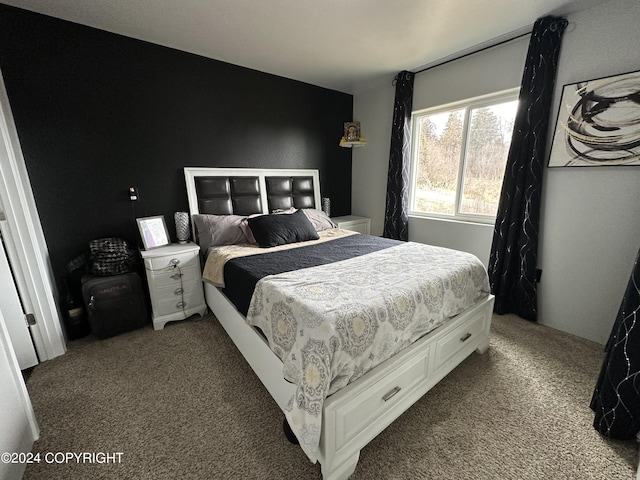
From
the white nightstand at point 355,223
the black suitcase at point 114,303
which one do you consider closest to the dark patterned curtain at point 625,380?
the white nightstand at point 355,223

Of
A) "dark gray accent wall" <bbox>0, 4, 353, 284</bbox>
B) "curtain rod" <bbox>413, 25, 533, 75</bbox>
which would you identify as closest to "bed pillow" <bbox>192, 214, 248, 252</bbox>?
"dark gray accent wall" <bbox>0, 4, 353, 284</bbox>

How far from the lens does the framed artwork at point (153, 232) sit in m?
2.50

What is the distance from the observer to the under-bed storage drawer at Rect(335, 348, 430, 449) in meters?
1.19

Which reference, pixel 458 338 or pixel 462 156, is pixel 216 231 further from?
pixel 462 156

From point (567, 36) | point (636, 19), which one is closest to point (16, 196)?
point (567, 36)

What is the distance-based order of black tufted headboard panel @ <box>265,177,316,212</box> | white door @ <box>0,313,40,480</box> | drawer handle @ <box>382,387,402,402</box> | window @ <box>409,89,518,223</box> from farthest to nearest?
black tufted headboard panel @ <box>265,177,316,212</box>
window @ <box>409,89,518,223</box>
drawer handle @ <box>382,387,402,402</box>
white door @ <box>0,313,40,480</box>

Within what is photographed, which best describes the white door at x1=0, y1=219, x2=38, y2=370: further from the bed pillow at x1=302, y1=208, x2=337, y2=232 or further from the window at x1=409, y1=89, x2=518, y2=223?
the window at x1=409, y1=89, x2=518, y2=223

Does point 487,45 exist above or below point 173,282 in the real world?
above

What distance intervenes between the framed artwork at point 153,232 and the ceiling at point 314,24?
164 centimetres

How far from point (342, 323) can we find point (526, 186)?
2.32 meters

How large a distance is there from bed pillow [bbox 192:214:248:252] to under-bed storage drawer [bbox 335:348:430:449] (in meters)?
1.89

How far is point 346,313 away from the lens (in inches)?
48.6

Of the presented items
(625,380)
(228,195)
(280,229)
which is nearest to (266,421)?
(280,229)

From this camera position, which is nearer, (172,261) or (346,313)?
(346,313)
